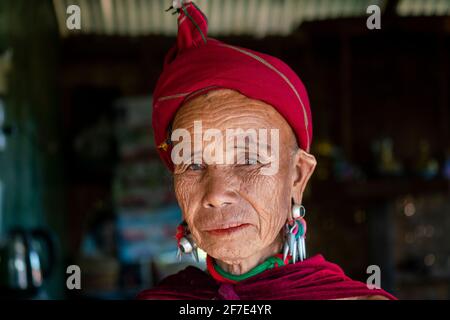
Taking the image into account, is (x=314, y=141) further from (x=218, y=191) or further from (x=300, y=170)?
(x=218, y=191)

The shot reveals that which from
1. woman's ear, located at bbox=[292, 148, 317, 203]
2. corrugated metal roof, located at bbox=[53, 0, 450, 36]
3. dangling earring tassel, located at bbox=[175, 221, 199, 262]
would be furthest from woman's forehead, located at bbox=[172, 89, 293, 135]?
corrugated metal roof, located at bbox=[53, 0, 450, 36]

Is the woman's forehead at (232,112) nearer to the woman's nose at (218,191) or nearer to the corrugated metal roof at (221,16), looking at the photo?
the woman's nose at (218,191)

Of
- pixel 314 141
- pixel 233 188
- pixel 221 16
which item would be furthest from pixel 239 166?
pixel 221 16

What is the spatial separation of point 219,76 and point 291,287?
41 centimetres

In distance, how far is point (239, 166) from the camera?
125 centimetres

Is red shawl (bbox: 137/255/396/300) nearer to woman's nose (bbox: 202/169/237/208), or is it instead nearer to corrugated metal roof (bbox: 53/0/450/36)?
woman's nose (bbox: 202/169/237/208)

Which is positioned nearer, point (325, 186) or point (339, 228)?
point (325, 186)

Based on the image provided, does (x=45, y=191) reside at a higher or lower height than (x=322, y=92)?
lower

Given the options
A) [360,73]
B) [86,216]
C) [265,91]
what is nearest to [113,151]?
[86,216]

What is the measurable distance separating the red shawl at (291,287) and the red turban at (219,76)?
0.25 metres

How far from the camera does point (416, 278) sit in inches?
238

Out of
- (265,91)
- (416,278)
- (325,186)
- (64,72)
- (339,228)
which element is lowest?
(416,278)

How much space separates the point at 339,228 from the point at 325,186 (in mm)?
655
